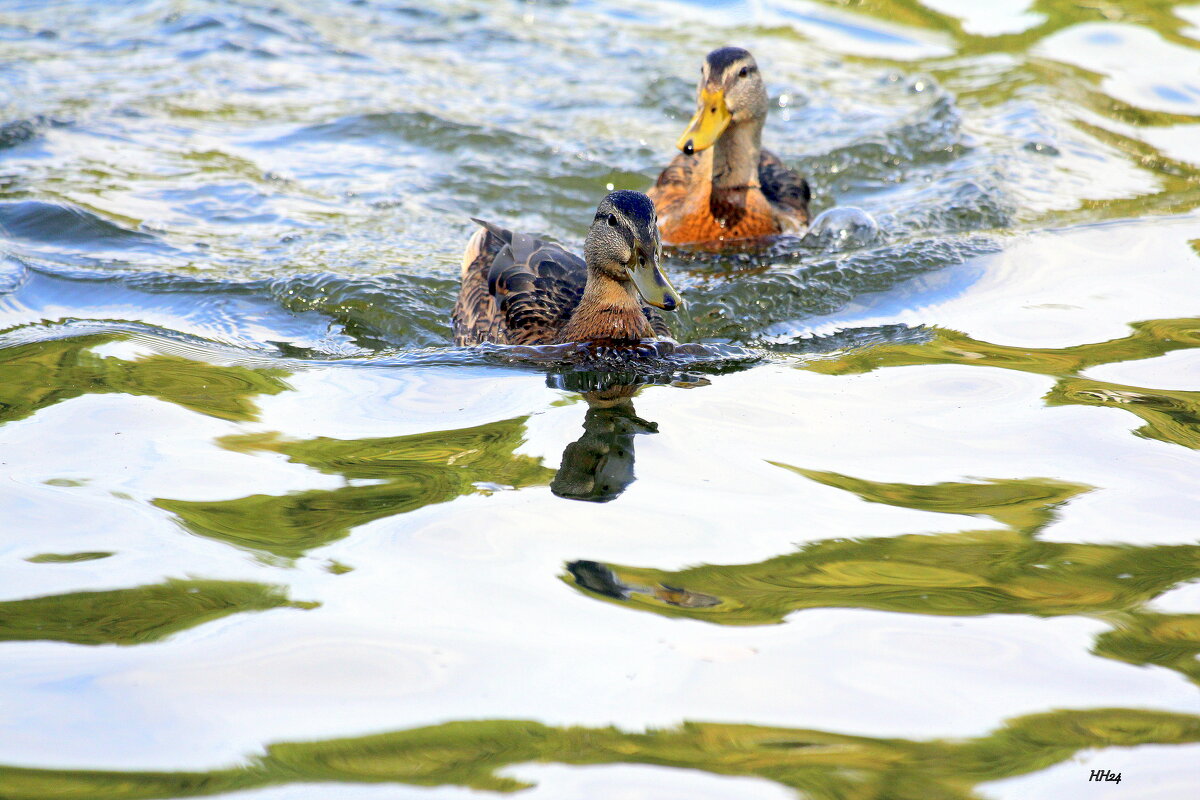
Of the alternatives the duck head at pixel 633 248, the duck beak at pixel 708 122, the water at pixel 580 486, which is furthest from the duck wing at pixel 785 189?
the duck head at pixel 633 248

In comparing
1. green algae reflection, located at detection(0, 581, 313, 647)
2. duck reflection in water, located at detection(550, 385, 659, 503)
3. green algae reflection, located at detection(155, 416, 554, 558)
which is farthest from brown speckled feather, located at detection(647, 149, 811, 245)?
Result: green algae reflection, located at detection(0, 581, 313, 647)

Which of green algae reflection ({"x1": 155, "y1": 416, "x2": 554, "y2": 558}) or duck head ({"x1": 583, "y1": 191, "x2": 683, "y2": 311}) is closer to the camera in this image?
green algae reflection ({"x1": 155, "y1": 416, "x2": 554, "y2": 558})

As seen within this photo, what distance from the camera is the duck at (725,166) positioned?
807 cm

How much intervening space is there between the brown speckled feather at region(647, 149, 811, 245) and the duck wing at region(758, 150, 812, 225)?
1.9 inches

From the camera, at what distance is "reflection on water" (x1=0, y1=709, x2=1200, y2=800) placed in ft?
9.70

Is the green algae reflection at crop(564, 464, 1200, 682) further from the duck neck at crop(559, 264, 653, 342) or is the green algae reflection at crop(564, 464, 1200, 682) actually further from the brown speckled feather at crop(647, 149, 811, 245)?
the brown speckled feather at crop(647, 149, 811, 245)

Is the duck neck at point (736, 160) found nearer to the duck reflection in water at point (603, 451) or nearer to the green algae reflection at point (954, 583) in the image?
the duck reflection in water at point (603, 451)

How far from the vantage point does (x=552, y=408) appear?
5273mm

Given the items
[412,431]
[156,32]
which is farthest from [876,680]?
[156,32]

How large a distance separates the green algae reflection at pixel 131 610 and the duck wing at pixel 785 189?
5734 mm

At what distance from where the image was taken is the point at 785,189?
28.8 feet

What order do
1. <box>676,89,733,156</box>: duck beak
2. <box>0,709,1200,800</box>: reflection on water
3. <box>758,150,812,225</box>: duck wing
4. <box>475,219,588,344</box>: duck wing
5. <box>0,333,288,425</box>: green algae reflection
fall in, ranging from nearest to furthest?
<box>0,709,1200,800</box>: reflection on water, <box>0,333,288,425</box>: green algae reflection, <box>475,219,588,344</box>: duck wing, <box>676,89,733,156</box>: duck beak, <box>758,150,812,225</box>: duck wing

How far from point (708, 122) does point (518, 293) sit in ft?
7.72

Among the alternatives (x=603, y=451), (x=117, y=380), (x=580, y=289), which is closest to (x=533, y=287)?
(x=580, y=289)
